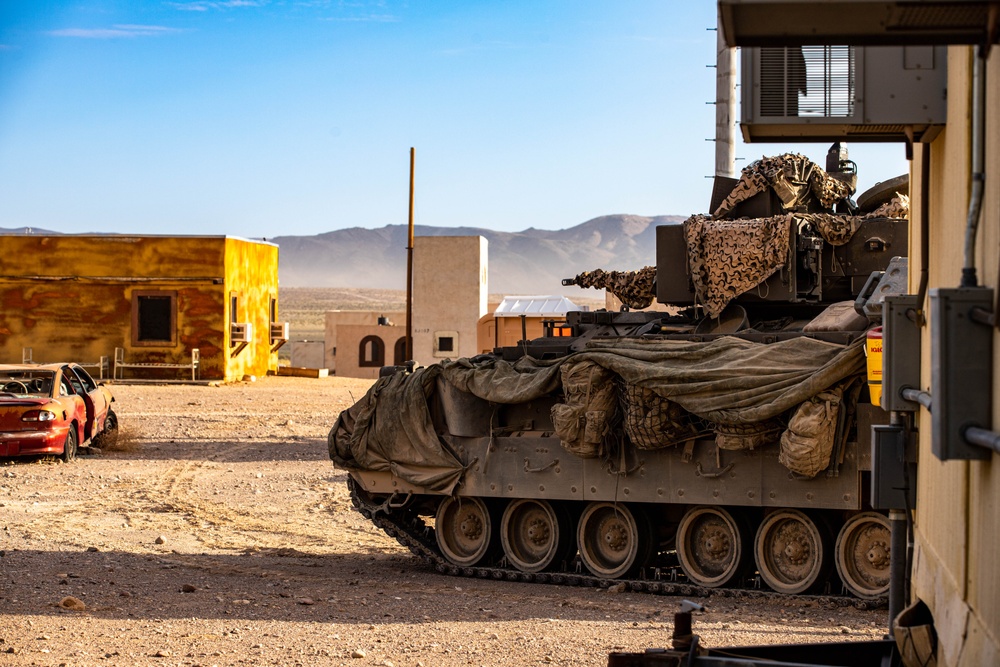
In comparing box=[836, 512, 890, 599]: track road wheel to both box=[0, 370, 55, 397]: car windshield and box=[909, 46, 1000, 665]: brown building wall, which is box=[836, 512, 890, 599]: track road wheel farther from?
box=[0, 370, 55, 397]: car windshield

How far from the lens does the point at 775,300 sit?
11898 millimetres

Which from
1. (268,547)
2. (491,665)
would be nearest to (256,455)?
(268,547)

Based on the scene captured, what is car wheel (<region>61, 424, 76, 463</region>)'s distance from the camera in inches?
754

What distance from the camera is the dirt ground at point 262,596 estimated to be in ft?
26.4

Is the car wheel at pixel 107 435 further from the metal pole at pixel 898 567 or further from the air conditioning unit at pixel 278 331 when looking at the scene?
the metal pole at pixel 898 567

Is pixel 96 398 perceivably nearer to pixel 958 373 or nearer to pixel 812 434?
pixel 812 434

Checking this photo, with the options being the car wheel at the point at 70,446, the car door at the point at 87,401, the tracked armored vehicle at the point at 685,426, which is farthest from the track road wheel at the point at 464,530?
the car door at the point at 87,401

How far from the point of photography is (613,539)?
1166 centimetres

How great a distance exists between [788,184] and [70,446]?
1146 cm

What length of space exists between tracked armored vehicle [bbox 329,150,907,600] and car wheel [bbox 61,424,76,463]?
24.9 feet

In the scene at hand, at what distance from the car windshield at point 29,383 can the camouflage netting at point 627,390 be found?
310 inches

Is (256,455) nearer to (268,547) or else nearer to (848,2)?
(268,547)

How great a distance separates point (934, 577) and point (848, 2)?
8.67ft

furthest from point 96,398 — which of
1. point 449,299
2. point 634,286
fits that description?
point 449,299
